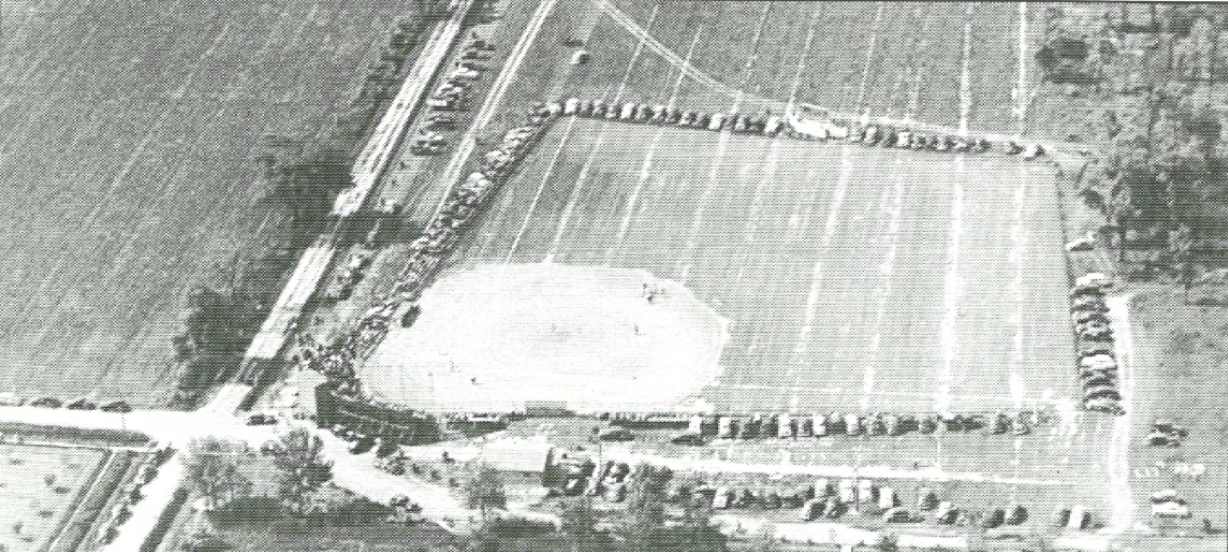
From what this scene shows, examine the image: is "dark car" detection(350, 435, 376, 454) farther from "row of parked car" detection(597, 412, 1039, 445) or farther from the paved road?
the paved road

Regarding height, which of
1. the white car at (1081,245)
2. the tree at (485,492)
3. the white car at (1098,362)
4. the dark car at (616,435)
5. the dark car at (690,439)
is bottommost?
the tree at (485,492)

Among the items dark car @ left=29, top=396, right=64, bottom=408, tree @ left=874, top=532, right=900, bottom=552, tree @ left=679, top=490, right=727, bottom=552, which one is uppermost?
dark car @ left=29, top=396, right=64, bottom=408

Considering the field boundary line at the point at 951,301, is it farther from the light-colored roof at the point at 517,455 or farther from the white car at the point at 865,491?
the light-colored roof at the point at 517,455

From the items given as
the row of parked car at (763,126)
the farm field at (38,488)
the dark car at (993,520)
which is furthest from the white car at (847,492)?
the farm field at (38,488)

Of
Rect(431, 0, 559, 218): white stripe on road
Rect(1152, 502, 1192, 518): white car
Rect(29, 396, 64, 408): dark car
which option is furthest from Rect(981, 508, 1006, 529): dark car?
Rect(29, 396, 64, 408): dark car

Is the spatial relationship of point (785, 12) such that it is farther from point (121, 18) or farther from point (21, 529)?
point (21, 529)

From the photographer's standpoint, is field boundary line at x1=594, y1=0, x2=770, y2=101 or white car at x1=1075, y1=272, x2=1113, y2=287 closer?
white car at x1=1075, y1=272, x2=1113, y2=287

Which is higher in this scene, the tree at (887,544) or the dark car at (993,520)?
the dark car at (993,520)
